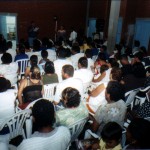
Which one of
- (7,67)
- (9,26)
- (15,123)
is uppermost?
(9,26)

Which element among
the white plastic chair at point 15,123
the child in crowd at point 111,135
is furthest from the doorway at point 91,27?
the child in crowd at point 111,135

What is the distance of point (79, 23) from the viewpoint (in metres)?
14.8

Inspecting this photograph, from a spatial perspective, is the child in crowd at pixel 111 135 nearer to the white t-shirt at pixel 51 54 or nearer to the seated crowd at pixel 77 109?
the seated crowd at pixel 77 109

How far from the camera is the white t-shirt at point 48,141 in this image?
7.10 feet

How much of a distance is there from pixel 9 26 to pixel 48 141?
1161 centimetres

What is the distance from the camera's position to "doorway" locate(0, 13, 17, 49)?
1235 cm

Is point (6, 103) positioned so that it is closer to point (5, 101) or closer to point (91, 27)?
point (5, 101)

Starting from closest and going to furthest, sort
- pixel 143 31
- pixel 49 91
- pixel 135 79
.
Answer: pixel 49 91 → pixel 135 79 → pixel 143 31

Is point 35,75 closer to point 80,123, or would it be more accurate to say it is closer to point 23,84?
point 23,84

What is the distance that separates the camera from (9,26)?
12734 mm

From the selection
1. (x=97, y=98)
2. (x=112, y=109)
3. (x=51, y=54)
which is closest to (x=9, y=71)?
(x=97, y=98)

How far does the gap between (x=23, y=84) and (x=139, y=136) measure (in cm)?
241

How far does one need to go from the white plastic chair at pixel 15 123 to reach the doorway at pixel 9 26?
33.1 feet

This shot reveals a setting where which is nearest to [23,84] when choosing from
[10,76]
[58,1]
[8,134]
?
[8,134]
